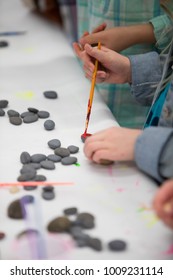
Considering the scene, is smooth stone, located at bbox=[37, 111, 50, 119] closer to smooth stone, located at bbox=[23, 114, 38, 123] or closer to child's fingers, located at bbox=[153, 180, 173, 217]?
smooth stone, located at bbox=[23, 114, 38, 123]

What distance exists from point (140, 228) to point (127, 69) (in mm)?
445

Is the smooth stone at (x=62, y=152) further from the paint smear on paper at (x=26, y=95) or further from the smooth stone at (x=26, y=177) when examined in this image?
the paint smear on paper at (x=26, y=95)

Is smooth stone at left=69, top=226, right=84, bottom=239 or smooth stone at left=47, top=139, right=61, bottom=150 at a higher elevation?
smooth stone at left=69, top=226, right=84, bottom=239

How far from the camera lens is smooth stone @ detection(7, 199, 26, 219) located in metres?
0.64

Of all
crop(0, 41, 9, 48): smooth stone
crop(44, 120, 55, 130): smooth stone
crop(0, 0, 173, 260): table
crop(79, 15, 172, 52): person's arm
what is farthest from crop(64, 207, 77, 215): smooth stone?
crop(0, 41, 9, 48): smooth stone

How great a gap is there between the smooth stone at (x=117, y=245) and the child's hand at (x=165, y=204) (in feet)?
0.20

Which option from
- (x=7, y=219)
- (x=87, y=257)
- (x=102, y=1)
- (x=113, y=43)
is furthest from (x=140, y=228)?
(x=102, y=1)

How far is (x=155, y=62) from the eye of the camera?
3.17 feet

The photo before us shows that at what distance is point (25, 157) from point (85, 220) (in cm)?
19

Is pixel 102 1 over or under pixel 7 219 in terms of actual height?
over

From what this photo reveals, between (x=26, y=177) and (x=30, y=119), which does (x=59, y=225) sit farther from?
(x=30, y=119)

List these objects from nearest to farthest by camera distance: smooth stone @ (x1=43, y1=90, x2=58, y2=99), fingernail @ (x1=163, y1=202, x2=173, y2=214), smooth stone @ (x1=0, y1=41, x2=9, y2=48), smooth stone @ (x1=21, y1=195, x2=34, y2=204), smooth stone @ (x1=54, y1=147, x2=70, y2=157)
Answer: fingernail @ (x1=163, y1=202, x2=173, y2=214)
smooth stone @ (x1=21, y1=195, x2=34, y2=204)
smooth stone @ (x1=54, y1=147, x2=70, y2=157)
smooth stone @ (x1=43, y1=90, x2=58, y2=99)
smooth stone @ (x1=0, y1=41, x2=9, y2=48)

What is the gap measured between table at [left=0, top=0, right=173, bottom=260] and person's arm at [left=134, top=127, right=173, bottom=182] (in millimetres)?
29

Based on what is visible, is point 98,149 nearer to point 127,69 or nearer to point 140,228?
point 140,228
